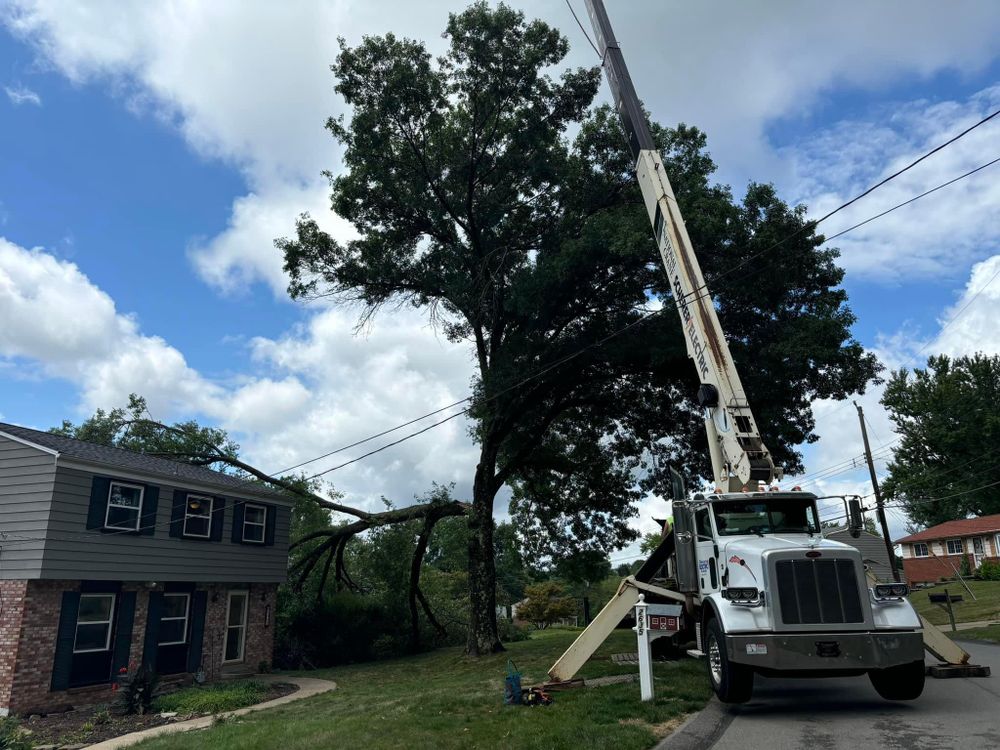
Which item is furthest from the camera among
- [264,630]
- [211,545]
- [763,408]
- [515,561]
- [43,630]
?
[515,561]

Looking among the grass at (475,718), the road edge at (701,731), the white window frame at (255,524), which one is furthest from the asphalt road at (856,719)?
the white window frame at (255,524)

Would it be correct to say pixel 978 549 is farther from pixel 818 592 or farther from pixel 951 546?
pixel 818 592

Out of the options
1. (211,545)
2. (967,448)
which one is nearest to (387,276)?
(211,545)

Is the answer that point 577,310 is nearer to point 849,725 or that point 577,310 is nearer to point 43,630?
point 849,725

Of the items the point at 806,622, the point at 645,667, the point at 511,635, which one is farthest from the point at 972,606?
the point at 806,622

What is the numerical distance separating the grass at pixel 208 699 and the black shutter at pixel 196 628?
2041 mm

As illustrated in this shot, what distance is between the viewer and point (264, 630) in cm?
2128

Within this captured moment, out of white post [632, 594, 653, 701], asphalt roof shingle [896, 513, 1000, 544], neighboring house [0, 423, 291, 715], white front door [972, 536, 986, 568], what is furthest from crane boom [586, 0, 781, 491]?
white front door [972, 536, 986, 568]

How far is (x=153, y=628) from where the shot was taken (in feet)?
56.9

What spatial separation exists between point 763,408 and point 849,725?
32.5ft

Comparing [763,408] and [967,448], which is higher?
[967,448]

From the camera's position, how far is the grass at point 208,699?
14.0 m

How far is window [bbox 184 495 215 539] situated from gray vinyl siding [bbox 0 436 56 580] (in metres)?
3.84

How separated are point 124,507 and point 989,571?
4517cm
